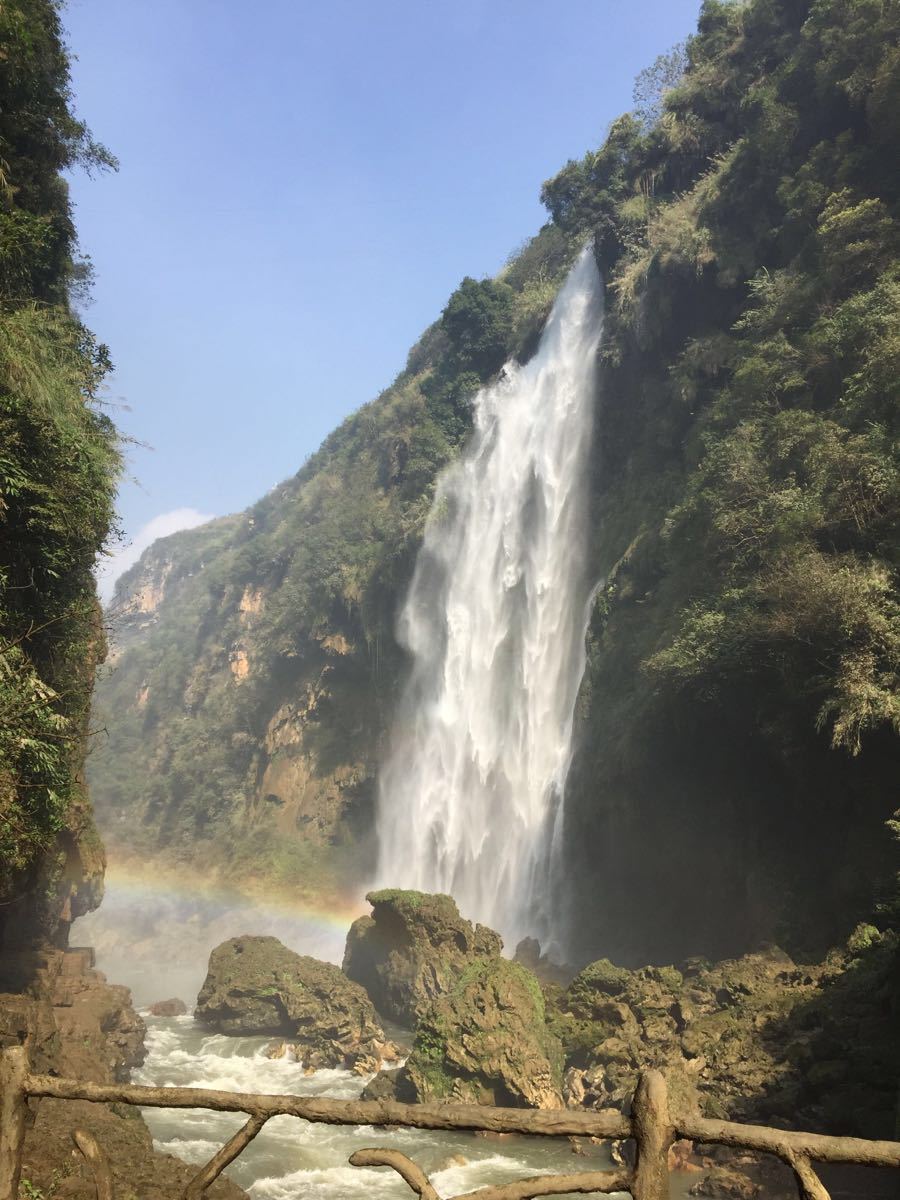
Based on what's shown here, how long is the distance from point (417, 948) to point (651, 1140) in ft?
65.5

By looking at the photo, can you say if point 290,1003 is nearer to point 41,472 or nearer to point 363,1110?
point 41,472

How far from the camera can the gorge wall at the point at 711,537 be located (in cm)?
1600

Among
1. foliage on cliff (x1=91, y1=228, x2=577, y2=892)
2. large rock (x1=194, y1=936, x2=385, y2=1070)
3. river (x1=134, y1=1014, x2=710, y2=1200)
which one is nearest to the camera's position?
river (x1=134, y1=1014, x2=710, y2=1200)

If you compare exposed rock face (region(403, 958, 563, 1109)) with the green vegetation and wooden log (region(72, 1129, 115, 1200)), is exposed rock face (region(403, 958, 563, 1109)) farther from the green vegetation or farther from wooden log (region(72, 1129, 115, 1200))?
wooden log (region(72, 1129, 115, 1200))

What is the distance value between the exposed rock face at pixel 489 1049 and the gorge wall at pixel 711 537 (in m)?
5.66

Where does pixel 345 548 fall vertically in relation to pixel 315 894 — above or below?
above

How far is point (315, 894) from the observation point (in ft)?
135

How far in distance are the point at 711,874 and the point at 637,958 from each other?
11.6ft

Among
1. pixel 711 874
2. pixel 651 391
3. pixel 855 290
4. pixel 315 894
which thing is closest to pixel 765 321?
pixel 855 290

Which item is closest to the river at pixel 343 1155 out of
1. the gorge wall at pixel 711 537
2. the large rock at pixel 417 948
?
the large rock at pixel 417 948

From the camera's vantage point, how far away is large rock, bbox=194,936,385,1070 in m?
19.5

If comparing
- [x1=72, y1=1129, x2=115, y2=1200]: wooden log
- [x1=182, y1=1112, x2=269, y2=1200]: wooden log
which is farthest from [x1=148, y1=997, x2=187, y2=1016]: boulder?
[x1=182, y1=1112, x2=269, y2=1200]: wooden log

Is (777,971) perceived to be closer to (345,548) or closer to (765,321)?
(765,321)

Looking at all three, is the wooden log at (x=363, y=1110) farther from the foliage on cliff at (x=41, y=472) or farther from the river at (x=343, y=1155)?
the river at (x=343, y=1155)
